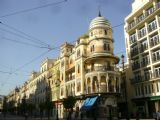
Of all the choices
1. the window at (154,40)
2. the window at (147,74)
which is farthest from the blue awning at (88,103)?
the window at (154,40)

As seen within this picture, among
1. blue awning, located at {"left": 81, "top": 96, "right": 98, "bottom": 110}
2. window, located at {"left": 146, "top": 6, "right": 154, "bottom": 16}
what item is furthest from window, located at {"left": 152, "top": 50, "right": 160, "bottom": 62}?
blue awning, located at {"left": 81, "top": 96, "right": 98, "bottom": 110}

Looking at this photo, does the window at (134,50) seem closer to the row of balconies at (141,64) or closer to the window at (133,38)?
the window at (133,38)

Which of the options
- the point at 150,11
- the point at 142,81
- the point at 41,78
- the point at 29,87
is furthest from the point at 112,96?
the point at 29,87

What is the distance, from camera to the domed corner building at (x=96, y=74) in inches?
1806

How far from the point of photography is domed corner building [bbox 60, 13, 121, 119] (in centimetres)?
4588

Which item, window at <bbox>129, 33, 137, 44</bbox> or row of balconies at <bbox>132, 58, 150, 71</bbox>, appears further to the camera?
window at <bbox>129, 33, 137, 44</bbox>

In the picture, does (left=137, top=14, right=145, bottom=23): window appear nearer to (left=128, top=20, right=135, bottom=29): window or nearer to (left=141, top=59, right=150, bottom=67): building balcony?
(left=128, top=20, right=135, bottom=29): window

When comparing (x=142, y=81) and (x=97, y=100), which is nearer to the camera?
(x=97, y=100)

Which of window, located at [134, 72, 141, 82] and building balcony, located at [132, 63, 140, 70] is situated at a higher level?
building balcony, located at [132, 63, 140, 70]

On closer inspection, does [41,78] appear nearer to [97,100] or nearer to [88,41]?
[88,41]

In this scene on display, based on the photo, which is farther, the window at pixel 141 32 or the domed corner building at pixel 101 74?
the window at pixel 141 32

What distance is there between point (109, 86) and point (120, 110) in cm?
1298

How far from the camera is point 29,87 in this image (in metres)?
106

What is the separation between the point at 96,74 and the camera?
46375 millimetres
